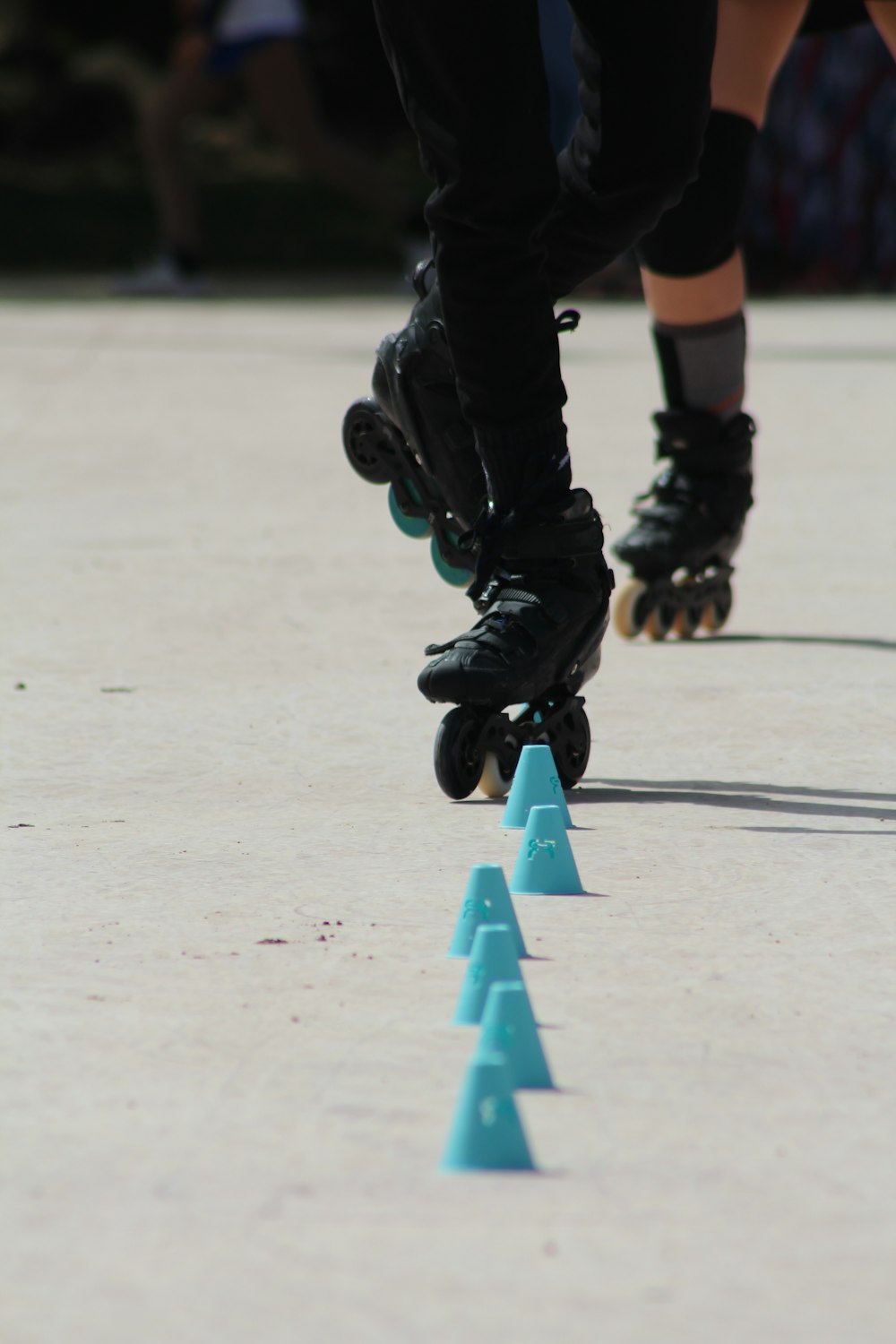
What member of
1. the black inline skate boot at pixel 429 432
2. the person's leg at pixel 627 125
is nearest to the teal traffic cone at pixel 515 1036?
the black inline skate boot at pixel 429 432

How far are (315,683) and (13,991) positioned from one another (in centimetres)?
172

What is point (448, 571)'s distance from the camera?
358 cm

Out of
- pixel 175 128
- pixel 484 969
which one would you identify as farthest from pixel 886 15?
Answer: pixel 175 128

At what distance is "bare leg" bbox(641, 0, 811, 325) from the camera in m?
4.32

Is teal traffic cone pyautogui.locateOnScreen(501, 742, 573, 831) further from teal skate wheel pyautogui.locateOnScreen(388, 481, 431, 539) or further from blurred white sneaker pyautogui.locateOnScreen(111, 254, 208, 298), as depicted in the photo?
blurred white sneaker pyautogui.locateOnScreen(111, 254, 208, 298)

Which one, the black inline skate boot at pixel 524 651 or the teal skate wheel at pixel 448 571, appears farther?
the teal skate wheel at pixel 448 571

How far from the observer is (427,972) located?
2252mm

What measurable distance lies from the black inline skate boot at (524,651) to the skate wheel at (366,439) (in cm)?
38

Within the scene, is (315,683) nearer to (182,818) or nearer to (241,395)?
(182,818)

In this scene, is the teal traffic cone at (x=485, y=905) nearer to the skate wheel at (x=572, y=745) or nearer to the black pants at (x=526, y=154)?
the skate wheel at (x=572, y=745)

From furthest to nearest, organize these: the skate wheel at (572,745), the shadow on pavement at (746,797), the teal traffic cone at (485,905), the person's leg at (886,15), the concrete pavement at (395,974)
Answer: the person's leg at (886,15)
the skate wheel at (572,745)
the shadow on pavement at (746,797)
the teal traffic cone at (485,905)
the concrete pavement at (395,974)

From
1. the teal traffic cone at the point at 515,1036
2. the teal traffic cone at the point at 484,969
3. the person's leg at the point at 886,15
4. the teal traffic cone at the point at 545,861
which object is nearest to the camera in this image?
the teal traffic cone at the point at 515,1036

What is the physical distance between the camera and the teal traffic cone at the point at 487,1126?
167 centimetres

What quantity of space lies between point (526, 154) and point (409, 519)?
73 centimetres
